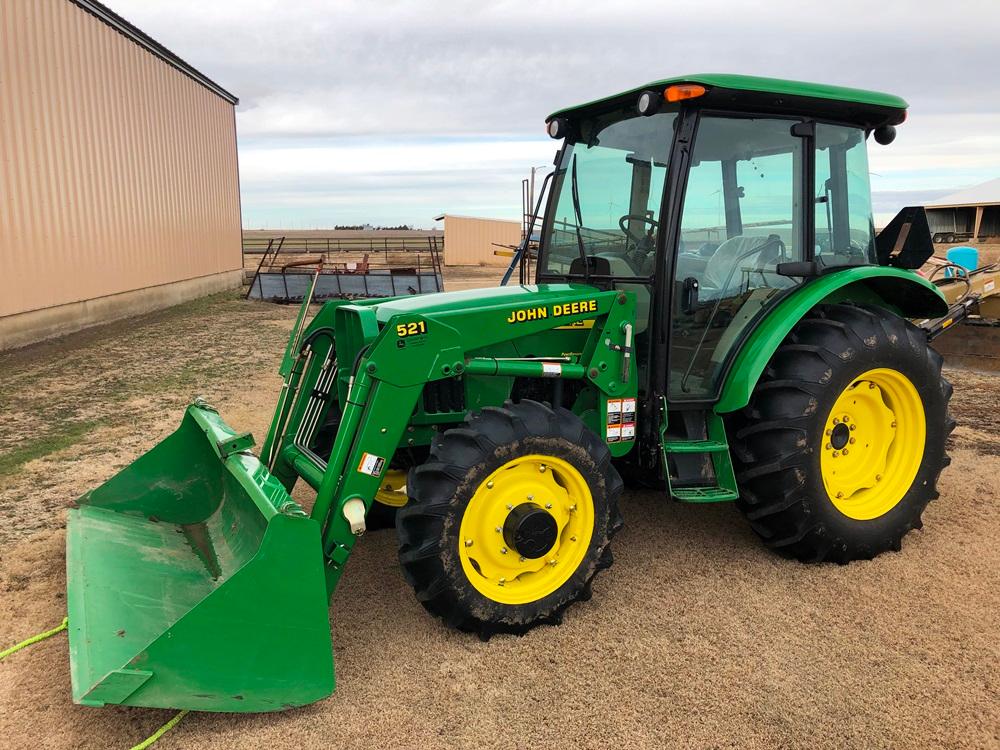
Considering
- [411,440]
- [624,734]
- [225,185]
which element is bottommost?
[624,734]

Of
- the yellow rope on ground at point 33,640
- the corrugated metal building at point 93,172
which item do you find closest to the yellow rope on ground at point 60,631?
the yellow rope on ground at point 33,640

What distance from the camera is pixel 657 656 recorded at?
10.0ft

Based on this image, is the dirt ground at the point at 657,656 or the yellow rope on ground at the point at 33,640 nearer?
the dirt ground at the point at 657,656

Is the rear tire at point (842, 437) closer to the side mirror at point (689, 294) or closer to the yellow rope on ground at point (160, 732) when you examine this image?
the side mirror at point (689, 294)

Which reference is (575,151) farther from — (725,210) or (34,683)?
(34,683)

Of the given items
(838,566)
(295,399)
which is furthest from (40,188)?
(838,566)

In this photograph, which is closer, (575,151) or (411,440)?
(411,440)

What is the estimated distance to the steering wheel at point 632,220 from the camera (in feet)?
12.0

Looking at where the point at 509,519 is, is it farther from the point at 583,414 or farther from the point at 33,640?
the point at 33,640

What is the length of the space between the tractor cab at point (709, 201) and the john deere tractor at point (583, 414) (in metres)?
0.01

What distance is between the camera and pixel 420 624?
3281 millimetres

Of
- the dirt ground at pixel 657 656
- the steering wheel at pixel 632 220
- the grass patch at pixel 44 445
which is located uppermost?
the steering wheel at pixel 632 220

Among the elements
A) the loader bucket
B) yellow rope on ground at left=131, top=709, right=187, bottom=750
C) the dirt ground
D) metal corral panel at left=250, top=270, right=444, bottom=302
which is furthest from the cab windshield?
metal corral panel at left=250, top=270, right=444, bottom=302

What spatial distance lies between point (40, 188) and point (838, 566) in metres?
11.0
